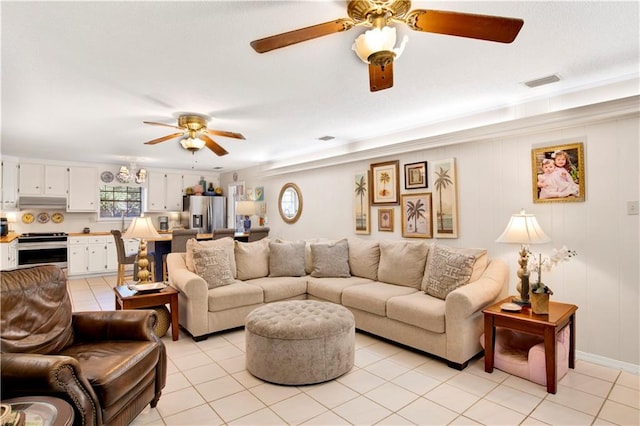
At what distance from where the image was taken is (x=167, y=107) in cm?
346

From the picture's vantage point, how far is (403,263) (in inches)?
152

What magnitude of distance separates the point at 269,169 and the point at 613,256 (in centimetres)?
550

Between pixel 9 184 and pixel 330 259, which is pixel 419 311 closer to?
pixel 330 259

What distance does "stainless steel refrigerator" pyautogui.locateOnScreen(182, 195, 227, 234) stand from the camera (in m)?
8.10

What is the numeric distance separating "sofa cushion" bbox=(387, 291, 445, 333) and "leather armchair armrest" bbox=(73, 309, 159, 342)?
208 centimetres

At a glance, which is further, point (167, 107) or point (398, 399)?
point (167, 107)

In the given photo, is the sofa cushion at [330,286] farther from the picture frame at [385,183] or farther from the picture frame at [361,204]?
the picture frame at [385,183]

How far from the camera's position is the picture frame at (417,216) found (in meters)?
4.21

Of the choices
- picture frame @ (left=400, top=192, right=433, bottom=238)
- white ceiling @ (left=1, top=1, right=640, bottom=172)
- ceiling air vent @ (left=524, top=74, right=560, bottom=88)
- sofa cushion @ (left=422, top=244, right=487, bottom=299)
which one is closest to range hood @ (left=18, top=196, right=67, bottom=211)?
white ceiling @ (left=1, top=1, right=640, bottom=172)

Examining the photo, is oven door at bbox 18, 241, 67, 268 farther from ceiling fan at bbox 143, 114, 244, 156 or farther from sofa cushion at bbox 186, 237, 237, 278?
ceiling fan at bbox 143, 114, 244, 156

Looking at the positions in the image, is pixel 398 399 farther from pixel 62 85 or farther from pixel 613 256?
pixel 62 85

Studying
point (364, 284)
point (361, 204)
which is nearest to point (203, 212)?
point (361, 204)

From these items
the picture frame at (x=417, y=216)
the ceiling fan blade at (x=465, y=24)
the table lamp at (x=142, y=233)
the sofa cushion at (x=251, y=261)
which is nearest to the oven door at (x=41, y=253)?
the table lamp at (x=142, y=233)

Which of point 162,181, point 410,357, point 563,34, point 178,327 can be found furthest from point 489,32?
point 162,181
